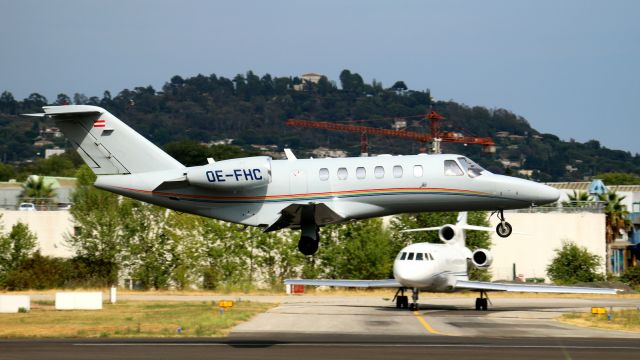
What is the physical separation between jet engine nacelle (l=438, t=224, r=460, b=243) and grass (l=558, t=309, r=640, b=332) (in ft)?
29.6

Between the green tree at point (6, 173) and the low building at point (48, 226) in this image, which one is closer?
the low building at point (48, 226)

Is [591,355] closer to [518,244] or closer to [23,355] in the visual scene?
Answer: [23,355]

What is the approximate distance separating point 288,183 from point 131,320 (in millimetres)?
9158

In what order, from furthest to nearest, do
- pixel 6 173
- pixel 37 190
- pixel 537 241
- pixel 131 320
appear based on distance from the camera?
pixel 6 173
pixel 37 190
pixel 537 241
pixel 131 320

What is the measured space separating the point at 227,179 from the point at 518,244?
4557cm

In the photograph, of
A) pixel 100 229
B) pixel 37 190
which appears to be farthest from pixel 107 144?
pixel 37 190

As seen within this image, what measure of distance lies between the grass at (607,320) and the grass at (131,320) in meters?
11.9

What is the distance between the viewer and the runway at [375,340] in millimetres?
26172

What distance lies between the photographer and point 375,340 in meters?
30.2

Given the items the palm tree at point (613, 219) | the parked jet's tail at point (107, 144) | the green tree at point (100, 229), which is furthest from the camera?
the palm tree at point (613, 219)

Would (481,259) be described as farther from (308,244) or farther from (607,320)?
(308,244)

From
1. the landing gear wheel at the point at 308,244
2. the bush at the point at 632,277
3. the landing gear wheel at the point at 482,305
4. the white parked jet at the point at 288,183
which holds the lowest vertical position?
the landing gear wheel at the point at 482,305

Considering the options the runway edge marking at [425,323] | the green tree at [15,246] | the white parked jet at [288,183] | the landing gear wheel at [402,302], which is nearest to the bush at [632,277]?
the landing gear wheel at [402,302]

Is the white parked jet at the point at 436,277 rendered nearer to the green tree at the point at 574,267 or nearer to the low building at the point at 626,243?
the green tree at the point at 574,267
